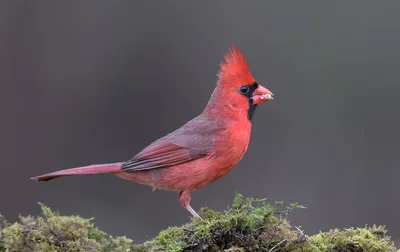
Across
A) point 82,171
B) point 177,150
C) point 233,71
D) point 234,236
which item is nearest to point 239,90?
point 233,71

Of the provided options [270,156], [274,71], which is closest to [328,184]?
[270,156]

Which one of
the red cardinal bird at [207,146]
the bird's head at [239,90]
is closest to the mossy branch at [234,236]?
the red cardinal bird at [207,146]

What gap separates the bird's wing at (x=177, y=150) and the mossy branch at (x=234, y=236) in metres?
0.81

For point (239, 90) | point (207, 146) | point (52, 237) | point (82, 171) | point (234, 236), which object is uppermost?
point (239, 90)

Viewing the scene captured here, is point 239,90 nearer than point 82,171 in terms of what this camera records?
No

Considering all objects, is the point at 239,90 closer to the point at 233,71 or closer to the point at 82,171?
the point at 233,71

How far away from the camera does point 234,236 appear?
127 inches

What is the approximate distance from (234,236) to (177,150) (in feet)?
4.50

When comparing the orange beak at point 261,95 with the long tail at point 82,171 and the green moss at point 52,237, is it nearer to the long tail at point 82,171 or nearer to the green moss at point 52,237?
the long tail at point 82,171

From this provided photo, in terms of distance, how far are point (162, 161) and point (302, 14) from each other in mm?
3684

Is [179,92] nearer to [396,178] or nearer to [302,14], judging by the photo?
[302,14]

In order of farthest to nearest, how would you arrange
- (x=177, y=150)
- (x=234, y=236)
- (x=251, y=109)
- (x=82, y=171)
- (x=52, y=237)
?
(x=251, y=109) < (x=177, y=150) < (x=82, y=171) < (x=52, y=237) < (x=234, y=236)

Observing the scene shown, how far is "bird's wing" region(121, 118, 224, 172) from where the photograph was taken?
4.46 m

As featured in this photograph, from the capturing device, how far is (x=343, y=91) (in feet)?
24.8
